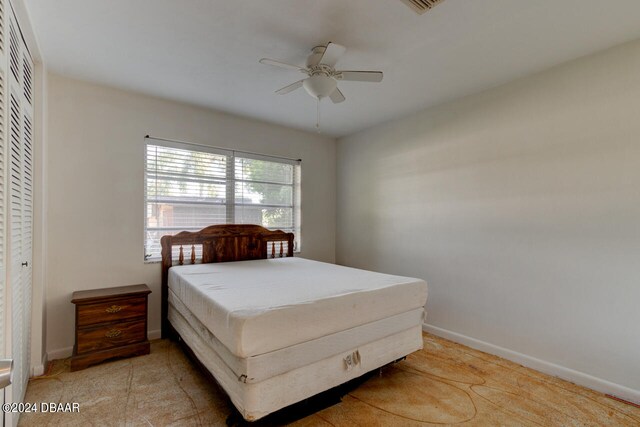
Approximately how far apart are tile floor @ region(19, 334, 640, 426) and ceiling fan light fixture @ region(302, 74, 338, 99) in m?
2.25

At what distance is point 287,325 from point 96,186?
2529 millimetres

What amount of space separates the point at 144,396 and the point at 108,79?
2778mm

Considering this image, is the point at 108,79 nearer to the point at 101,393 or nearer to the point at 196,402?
the point at 101,393

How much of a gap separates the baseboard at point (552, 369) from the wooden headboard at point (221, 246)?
231 centimetres

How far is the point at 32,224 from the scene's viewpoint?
234cm

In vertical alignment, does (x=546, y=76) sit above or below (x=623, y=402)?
above

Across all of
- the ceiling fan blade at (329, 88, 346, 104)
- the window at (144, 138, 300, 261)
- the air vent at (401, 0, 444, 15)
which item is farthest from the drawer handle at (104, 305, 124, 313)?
the air vent at (401, 0, 444, 15)

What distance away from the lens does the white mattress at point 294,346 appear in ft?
5.44

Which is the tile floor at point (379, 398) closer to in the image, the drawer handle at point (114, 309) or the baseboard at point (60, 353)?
the baseboard at point (60, 353)

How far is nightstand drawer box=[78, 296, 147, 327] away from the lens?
2.56 meters

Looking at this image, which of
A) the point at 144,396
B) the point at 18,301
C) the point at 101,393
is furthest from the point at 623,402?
the point at 18,301

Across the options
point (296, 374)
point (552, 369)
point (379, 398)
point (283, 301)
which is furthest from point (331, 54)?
point (552, 369)

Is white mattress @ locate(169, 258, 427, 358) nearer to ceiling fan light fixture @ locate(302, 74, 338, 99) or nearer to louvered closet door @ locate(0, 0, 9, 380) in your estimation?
louvered closet door @ locate(0, 0, 9, 380)

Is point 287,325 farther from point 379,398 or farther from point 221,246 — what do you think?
point 221,246
